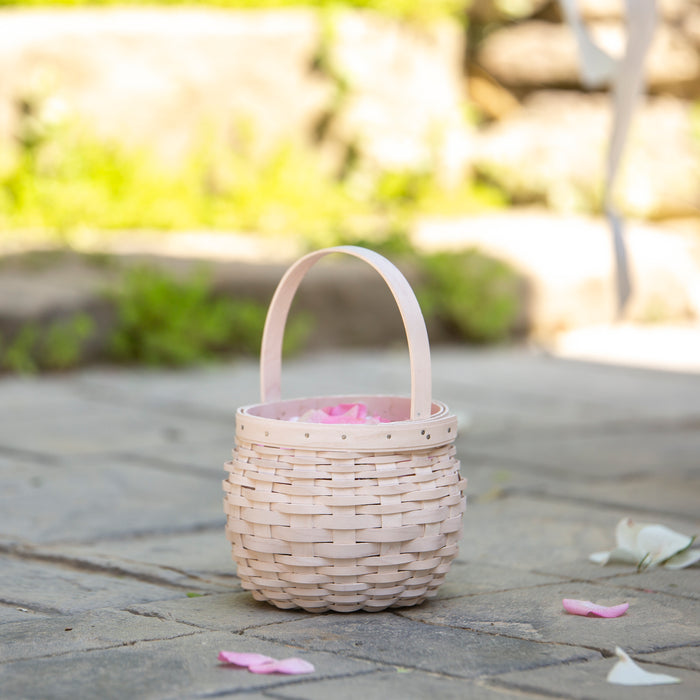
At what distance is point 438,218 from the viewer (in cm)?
805

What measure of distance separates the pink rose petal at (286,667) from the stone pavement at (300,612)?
15mm

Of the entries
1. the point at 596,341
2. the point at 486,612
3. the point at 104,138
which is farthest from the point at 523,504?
the point at 104,138

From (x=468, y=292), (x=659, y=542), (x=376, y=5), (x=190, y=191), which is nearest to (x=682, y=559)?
(x=659, y=542)

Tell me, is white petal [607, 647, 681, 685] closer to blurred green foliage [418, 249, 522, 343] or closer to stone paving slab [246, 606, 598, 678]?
stone paving slab [246, 606, 598, 678]

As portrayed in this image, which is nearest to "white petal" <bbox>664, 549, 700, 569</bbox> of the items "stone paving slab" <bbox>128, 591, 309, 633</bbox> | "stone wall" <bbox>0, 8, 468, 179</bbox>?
"stone paving slab" <bbox>128, 591, 309, 633</bbox>

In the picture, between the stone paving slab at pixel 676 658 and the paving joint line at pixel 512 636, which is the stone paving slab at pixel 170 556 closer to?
the paving joint line at pixel 512 636

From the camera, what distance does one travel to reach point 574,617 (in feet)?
6.99

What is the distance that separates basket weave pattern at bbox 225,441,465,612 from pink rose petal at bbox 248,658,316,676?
0.92ft

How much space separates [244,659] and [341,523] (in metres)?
0.32

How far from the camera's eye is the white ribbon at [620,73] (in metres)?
3.37

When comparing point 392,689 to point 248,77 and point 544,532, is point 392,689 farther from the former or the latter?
point 248,77

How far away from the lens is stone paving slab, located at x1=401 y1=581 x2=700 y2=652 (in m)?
2.00

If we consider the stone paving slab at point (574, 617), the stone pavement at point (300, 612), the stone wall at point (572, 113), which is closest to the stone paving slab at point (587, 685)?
the stone pavement at point (300, 612)

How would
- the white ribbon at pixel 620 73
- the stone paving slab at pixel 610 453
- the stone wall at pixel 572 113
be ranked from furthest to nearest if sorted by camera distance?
the stone wall at pixel 572 113, the stone paving slab at pixel 610 453, the white ribbon at pixel 620 73
